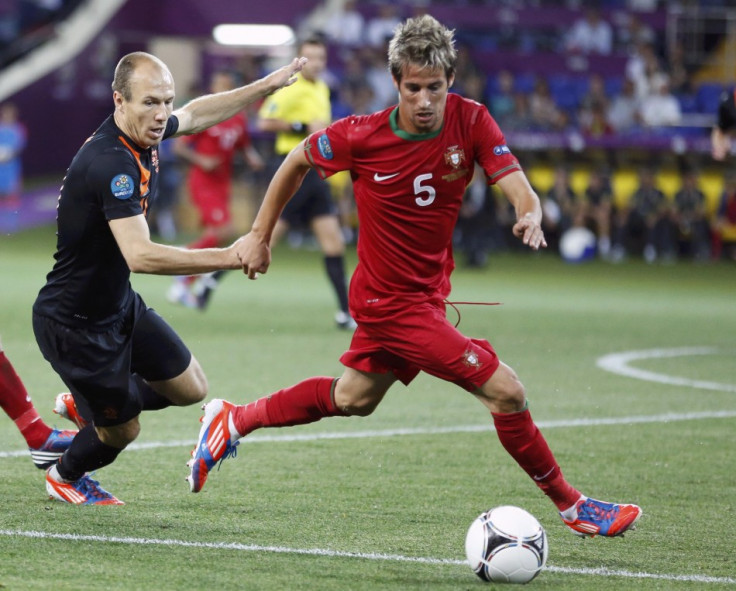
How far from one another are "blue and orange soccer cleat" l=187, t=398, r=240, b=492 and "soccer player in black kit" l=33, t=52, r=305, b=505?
0.19m

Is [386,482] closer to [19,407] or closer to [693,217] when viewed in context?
[19,407]

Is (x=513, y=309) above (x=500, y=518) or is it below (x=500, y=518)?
below

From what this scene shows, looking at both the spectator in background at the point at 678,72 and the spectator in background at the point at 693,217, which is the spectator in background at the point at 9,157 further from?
the spectator in background at the point at 678,72

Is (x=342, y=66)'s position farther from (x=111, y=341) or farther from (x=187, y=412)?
(x=111, y=341)

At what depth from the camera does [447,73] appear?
4.94 m

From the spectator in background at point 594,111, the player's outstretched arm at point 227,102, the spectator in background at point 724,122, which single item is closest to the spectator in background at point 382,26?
the spectator in background at point 594,111

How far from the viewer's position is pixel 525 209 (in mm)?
4887

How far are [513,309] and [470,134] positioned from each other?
8.74 m

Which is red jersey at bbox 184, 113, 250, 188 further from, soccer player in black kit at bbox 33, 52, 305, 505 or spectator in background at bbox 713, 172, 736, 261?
soccer player in black kit at bbox 33, 52, 305, 505

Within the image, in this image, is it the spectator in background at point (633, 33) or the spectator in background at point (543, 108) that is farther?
the spectator in background at point (633, 33)

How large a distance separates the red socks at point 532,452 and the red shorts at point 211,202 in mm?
9537

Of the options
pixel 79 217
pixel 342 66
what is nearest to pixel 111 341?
pixel 79 217

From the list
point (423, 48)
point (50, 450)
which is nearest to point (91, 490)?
point (50, 450)

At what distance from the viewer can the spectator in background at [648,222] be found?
67.5 feet
